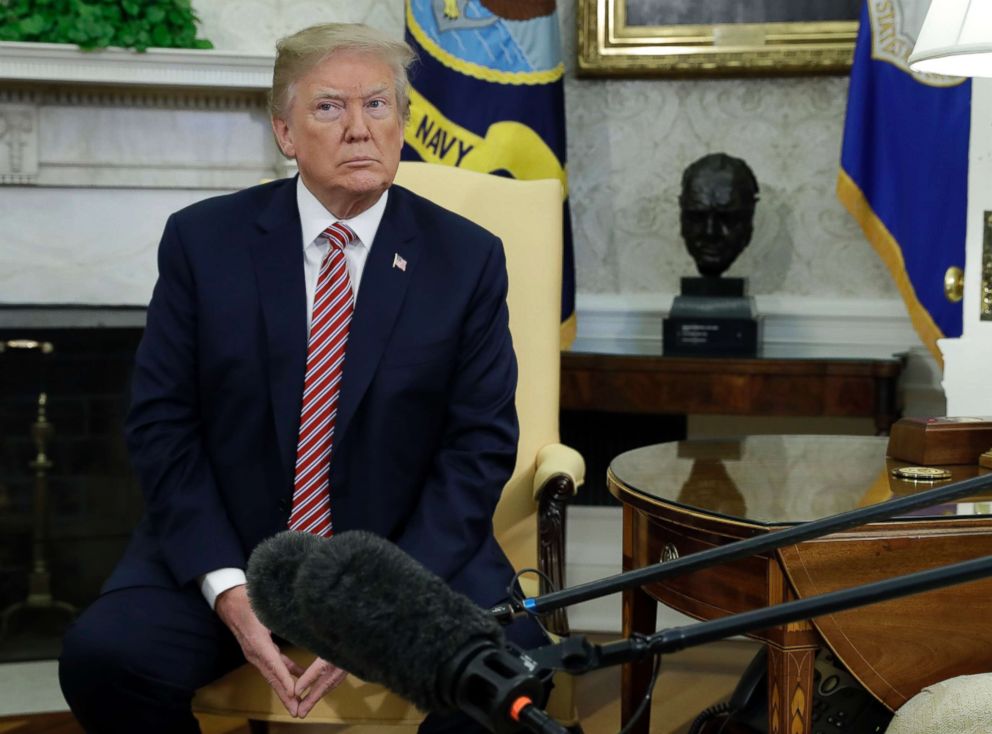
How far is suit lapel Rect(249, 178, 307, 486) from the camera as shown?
1879 millimetres

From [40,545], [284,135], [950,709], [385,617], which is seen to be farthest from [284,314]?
[40,545]

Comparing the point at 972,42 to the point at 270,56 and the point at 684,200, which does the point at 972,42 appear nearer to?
the point at 684,200

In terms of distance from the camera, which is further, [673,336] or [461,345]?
[673,336]

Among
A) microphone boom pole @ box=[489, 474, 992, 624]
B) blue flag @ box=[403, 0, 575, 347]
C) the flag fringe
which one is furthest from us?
blue flag @ box=[403, 0, 575, 347]

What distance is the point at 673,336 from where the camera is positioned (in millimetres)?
3281

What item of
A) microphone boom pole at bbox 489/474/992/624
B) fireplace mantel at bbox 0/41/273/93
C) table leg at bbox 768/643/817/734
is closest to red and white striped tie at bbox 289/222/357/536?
table leg at bbox 768/643/817/734

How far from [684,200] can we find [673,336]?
40cm

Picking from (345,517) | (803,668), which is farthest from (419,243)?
(803,668)

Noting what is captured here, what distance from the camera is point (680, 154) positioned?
3.68 metres

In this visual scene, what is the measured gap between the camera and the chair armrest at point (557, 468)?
2055mm

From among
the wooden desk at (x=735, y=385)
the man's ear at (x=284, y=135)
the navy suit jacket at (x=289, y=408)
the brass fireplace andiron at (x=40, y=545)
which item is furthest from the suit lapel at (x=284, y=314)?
the brass fireplace andiron at (x=40, y=545)

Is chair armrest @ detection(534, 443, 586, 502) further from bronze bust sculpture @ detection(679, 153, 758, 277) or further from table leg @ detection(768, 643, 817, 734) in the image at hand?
bronze bust sculpture @ detection(679, 153, 758, 277)

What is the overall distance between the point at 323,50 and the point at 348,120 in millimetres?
124

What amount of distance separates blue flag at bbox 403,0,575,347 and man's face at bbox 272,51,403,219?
1.46 meters
